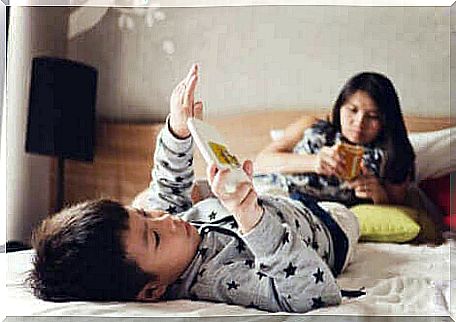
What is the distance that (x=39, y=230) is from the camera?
1.01 m

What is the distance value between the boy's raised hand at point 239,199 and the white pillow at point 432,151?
0.37ft

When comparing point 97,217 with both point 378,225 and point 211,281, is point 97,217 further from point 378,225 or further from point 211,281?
point 378,225

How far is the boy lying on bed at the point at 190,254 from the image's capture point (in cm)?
95

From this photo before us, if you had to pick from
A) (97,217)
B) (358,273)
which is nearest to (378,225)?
(358,273)

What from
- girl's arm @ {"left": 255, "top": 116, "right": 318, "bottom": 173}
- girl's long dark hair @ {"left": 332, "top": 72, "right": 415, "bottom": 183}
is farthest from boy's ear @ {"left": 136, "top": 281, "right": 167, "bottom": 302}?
girl's long dark hair @ {"left": 332, "top": 72, "right": 415, "bottom": 183}

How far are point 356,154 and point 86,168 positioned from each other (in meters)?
0.36

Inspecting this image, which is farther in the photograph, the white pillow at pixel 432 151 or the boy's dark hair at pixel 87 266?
the white pillow at pixel 432 151

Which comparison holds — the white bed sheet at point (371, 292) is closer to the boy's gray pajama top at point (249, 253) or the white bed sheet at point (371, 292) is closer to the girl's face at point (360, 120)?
the boy's gray pajama top at point (249, 253)

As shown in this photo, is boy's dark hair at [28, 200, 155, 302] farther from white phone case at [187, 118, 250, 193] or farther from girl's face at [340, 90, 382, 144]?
girl's face at [340, 90, 382, 144]

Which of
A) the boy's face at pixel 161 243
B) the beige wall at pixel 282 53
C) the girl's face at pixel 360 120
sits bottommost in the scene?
the boy's face at pixel 161 243

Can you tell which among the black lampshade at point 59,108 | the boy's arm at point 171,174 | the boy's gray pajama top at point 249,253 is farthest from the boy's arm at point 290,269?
the black lampshade at point 59,108

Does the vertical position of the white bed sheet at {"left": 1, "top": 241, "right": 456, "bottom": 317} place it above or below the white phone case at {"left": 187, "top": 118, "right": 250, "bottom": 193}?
below

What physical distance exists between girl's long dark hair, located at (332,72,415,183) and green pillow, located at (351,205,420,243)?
0.04m

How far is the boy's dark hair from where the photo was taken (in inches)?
37.5
